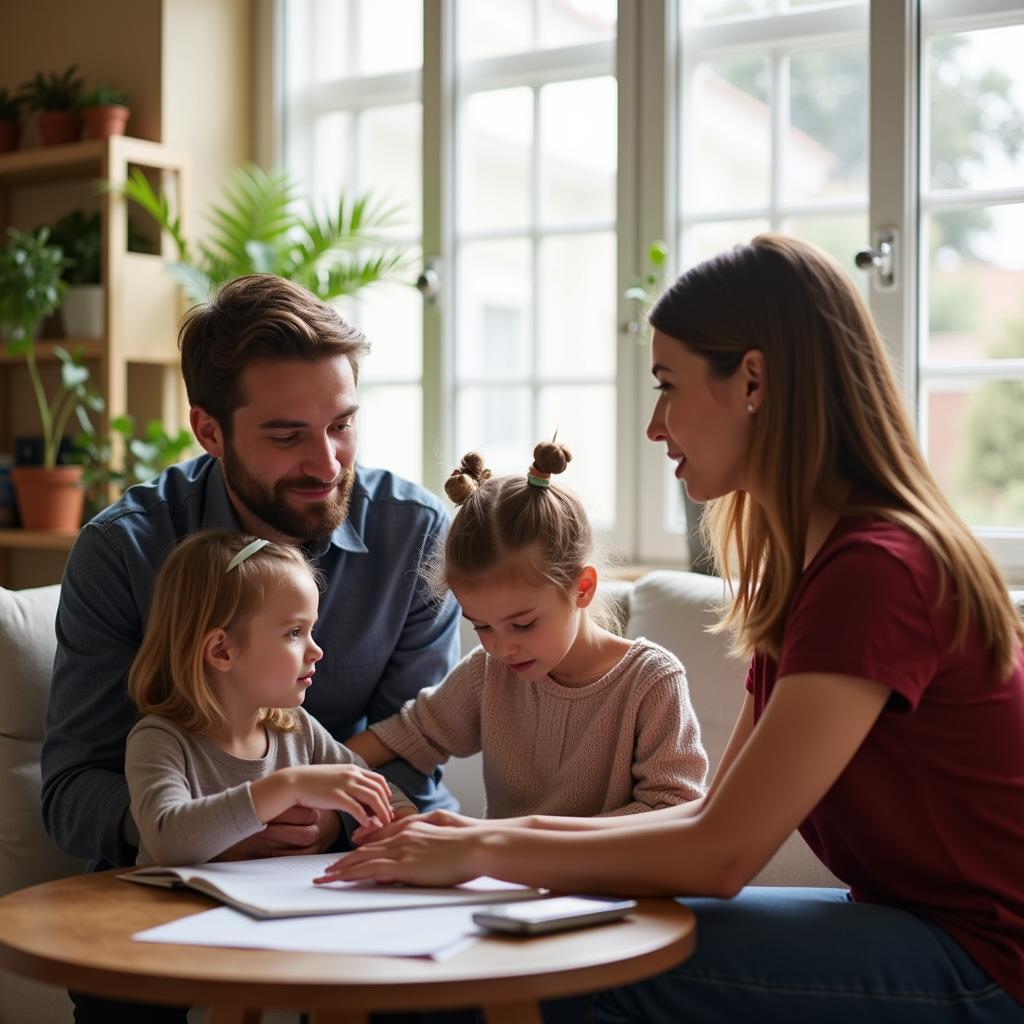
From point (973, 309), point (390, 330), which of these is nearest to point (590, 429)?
point (390, 330)

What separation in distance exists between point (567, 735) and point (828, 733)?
65 centimetres

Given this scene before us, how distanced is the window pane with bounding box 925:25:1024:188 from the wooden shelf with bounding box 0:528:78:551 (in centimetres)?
237

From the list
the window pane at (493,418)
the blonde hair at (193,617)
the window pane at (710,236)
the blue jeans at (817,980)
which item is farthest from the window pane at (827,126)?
the blue jeans at (817,980)

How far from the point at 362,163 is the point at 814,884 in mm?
2572

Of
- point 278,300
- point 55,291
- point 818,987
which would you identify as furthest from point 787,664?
point 55,291

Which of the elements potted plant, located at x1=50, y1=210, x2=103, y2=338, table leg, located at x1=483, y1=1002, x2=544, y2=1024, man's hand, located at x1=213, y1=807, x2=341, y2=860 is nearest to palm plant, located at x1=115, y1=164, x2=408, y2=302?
potted plant, located at x1=50, y1=210, x2=103, y2=338

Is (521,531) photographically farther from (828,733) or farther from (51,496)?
(51,496)

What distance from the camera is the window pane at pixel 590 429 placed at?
356cm

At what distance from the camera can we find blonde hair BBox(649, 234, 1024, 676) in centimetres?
149

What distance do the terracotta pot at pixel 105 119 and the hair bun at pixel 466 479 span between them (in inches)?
87.7

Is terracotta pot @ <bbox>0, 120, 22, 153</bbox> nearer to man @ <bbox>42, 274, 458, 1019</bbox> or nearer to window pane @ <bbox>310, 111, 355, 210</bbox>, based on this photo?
window pane @ <bbox>310, 111, 355, 210</bbox>

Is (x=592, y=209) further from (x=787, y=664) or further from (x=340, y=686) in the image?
(x=787, y=664)

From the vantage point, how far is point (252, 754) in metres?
1.81

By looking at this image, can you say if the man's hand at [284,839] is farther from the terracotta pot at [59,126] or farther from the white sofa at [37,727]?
the terracotta pot at [59,126]
